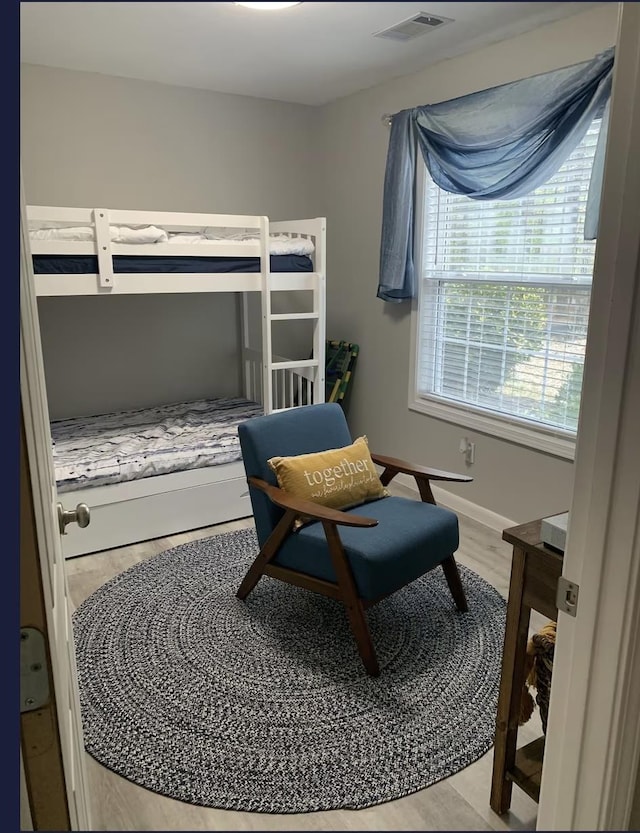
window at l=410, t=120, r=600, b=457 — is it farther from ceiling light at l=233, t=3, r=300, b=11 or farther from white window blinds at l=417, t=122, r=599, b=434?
ceiling light at l=233, t=3, r=300, b=11

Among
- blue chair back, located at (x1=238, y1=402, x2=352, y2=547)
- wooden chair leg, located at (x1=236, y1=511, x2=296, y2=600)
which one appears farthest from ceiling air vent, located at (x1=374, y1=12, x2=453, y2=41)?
blue chair back, located at (x1=238, y1=402, x2=352, y2=547)

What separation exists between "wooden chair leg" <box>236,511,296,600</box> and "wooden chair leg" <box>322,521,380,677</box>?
0.20 meters

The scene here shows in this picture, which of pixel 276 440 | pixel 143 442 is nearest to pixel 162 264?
pixel 143 442

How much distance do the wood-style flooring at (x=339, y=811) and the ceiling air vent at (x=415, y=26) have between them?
0.81 metres

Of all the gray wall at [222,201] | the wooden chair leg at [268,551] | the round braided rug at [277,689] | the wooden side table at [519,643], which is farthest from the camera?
the gray wall at [222,201]

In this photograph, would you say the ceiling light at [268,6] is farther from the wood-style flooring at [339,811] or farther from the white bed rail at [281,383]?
the white bed rail at [281,383]

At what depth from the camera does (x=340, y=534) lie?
224 centimetres

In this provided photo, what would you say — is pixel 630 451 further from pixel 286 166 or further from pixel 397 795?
pixel 286 166

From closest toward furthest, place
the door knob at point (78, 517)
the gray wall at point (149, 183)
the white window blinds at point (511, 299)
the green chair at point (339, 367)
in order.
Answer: the door knob at point (78, 517)
the white window blinds at point (511, 299)
the gray wall at point (149, 183)
the green chair at point (339, 367)

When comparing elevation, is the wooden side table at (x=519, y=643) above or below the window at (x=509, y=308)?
below

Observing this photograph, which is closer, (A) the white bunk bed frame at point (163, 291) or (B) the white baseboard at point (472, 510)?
(A) the white bunk bed frame at point (163, 291)

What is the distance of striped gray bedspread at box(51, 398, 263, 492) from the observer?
3014mm

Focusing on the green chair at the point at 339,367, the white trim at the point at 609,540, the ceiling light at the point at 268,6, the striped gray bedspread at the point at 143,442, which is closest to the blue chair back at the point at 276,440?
the striped gray bedspread at the point at 143,442

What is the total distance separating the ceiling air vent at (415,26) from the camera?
626mm
